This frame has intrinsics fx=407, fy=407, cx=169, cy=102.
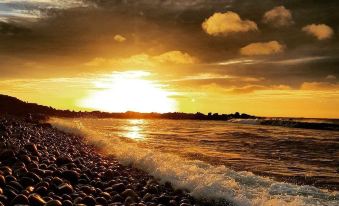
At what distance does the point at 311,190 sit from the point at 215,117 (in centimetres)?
12273

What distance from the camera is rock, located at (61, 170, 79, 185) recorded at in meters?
10.2

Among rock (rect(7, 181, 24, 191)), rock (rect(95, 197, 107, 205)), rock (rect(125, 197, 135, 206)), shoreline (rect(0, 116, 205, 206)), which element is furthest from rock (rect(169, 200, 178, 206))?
rock (rect(7, 181, 24, 191))

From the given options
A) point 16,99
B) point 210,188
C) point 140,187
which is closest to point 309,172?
point 210,188

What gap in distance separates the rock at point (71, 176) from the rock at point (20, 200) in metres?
3.26

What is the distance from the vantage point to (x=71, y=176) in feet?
33.8

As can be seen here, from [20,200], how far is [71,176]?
3.52 m

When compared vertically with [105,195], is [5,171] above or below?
above

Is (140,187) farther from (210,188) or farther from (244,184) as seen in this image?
(244,184)

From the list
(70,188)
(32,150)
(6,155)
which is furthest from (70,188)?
(32,150)

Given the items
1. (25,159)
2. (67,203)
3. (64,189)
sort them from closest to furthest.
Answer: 1. (67,203)
2. (64,189)
3. (25,159)

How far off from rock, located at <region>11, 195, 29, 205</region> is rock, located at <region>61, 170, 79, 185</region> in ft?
10.7

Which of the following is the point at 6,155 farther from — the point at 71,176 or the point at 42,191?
the point at 42,191

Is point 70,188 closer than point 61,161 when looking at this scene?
Yes

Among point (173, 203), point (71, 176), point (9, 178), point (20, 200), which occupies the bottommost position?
point (173, 203)
